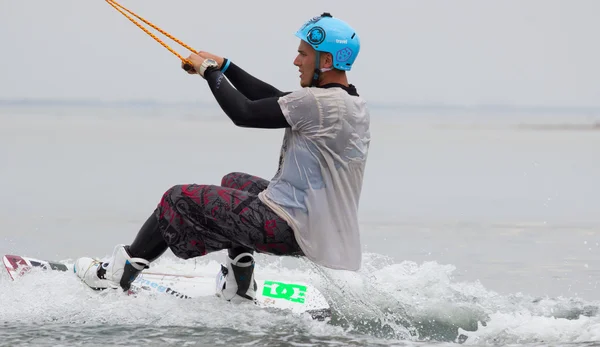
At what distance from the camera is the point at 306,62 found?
651 centimetres

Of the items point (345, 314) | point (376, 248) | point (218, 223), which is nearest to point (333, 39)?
point (218, 223)

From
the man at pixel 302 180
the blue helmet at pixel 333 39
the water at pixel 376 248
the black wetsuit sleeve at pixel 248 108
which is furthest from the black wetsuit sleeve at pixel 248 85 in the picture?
the water at pixel 376 248

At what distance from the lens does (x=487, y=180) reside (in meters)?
15.6

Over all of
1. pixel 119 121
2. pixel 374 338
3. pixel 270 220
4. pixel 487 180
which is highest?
pixel 119 121

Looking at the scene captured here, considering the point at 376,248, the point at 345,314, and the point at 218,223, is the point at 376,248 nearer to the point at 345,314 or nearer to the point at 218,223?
the point at 345,314

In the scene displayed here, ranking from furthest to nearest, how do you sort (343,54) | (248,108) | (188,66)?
1. (188,66)
2. (343,54)
3. (248,108)

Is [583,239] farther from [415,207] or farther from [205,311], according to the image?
[205,311]

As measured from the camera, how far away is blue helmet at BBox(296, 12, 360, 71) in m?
6.43

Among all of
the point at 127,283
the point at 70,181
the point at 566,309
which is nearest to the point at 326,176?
the point at 127,283

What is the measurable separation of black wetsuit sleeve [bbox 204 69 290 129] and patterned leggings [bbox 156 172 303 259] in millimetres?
437

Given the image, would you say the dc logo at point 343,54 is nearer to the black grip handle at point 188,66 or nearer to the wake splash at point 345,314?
the black grip handle at point 188,66

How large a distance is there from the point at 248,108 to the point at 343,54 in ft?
1.95

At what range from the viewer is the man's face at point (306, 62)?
6.49m

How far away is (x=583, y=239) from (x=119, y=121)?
2245 cm
